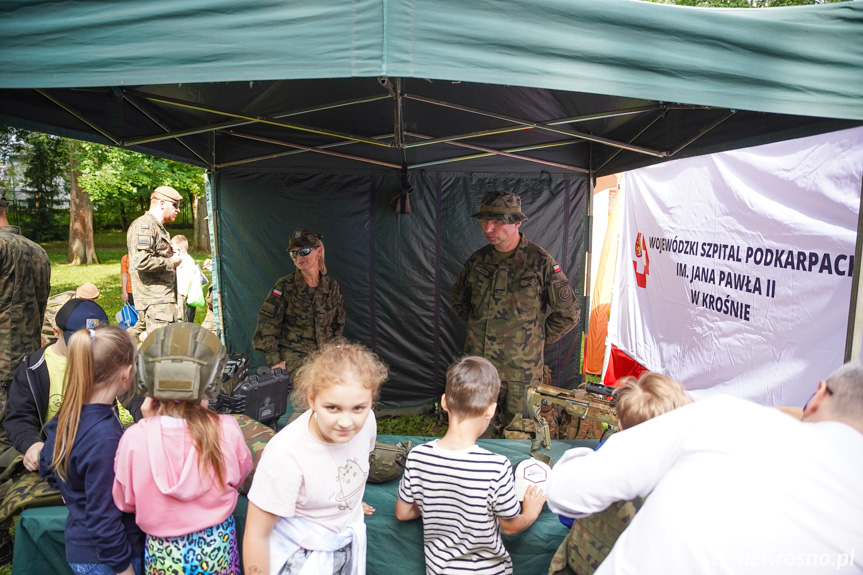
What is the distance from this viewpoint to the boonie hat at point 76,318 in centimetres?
225

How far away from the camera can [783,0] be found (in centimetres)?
1170

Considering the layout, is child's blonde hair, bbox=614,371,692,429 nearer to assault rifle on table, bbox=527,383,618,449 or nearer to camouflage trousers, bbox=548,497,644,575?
camouflage trousers, bbox=548,497,644,575

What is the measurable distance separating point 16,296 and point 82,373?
1985mm

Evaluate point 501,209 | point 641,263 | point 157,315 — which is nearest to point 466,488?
point 501,209

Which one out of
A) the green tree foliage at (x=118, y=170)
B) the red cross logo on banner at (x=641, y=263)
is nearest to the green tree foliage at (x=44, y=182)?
the green tree foliage at (x=118, y=170)

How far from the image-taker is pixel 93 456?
5.51ft

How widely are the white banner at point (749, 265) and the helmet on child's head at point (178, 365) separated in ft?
10.4

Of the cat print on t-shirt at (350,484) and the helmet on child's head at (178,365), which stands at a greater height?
the helmet on child's head at (178,365)

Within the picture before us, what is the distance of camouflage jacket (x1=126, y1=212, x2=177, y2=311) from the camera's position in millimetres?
4965

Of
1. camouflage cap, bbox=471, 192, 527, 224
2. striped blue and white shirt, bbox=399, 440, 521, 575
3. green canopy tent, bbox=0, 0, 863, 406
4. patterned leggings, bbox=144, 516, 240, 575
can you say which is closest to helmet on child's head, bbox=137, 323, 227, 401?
patterned leggings, bbox=144, 516, 240, 575

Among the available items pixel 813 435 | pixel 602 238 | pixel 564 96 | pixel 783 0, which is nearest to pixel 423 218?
pixel 564 96

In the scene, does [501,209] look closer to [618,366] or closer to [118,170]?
[618,366]

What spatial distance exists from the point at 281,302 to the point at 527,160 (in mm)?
2477

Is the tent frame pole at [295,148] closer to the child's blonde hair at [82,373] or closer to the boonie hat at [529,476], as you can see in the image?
the child's blonde hair at [82,373]
